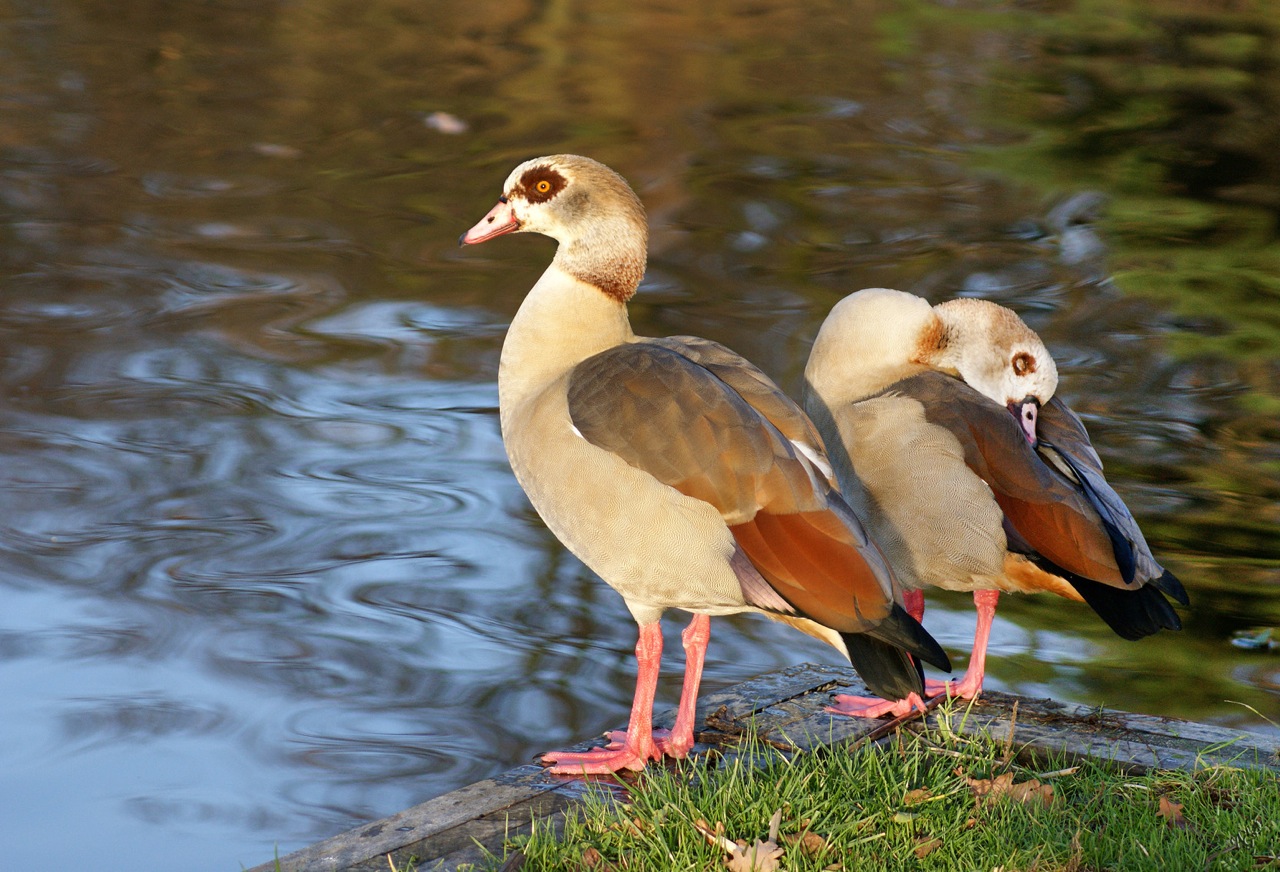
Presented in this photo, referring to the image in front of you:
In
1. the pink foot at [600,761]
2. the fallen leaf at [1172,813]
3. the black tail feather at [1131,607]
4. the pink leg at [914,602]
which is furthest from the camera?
the pink leg at [914,602]

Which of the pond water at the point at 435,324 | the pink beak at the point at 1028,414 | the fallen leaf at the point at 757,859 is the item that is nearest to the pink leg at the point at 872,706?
the pink beak at the point at 1028,414

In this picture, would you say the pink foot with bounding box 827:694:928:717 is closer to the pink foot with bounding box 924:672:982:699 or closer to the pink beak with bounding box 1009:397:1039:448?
the pink foot with bounding box 924:672:982:699

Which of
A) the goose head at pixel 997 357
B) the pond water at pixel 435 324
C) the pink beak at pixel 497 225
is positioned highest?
the pink beak at pixel 497 225

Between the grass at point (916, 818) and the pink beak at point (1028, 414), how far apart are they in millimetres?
1143

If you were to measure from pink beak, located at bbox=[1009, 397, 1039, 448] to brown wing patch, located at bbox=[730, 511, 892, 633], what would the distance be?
1.08m

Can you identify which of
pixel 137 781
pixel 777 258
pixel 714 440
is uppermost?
pixel 714 440

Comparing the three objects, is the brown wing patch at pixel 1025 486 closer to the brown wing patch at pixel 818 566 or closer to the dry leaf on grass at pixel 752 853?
the brown wing patch at pixel 818 566

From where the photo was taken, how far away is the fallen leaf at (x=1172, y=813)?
3371mm

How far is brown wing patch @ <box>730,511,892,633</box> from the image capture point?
3.54 meters

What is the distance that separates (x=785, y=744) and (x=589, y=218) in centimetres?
156

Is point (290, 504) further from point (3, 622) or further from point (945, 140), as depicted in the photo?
point (945, 140)

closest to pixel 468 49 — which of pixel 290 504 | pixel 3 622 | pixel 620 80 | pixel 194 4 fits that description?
pixel 620 80

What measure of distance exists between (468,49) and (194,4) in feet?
11.9

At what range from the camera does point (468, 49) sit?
17.1 m
